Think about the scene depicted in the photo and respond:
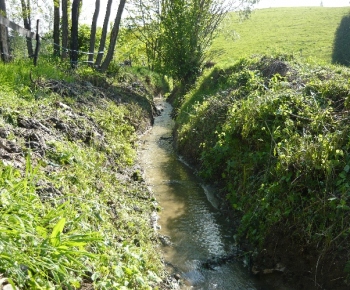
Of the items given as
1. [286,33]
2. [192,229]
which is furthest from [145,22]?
[192,229]

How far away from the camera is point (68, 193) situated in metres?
4.22

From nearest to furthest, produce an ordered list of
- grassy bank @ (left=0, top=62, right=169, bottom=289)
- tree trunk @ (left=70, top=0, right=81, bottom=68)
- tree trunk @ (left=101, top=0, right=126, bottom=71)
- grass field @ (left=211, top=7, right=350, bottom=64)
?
grassy bank @ (left=0, top=62, right=169, bottom=289) → tree trunk @ (left=70, top=0, right=81, bottom=68) → tree trunk @ (left=101, top=0, right=126, bottom=71) → grass field @ (left=211, top=7, right=350, bottom=64)

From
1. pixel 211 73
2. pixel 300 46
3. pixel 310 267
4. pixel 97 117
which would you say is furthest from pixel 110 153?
pixel 300 46

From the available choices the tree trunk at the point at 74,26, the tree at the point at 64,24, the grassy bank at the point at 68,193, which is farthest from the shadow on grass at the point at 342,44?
the grassy bank at the point at 68,193

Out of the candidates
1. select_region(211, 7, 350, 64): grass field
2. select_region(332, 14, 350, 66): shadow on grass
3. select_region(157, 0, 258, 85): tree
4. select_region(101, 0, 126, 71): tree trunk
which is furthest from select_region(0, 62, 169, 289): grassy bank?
select_region(332, 14, 350, 66): shadow on grass

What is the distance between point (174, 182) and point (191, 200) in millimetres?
1093

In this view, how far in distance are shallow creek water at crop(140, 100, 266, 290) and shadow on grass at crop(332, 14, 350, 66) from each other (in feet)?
61.8

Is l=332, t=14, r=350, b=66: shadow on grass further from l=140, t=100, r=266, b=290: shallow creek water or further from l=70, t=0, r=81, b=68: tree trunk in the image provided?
l=140, t=100, r=266, b=290: shallow creek water

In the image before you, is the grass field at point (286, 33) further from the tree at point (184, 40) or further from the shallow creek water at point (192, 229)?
the shallow creek water at point (192, 229)

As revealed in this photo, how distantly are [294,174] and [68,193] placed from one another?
3171 millimetres

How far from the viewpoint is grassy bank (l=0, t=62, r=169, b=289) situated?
2.59 metres

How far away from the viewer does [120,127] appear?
34.8 feet

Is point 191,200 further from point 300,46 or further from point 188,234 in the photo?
point 300,46

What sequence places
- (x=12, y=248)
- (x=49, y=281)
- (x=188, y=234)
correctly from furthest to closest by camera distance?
(x=188, y=234) → (x=49, y=281) → (x=12, y=248)
